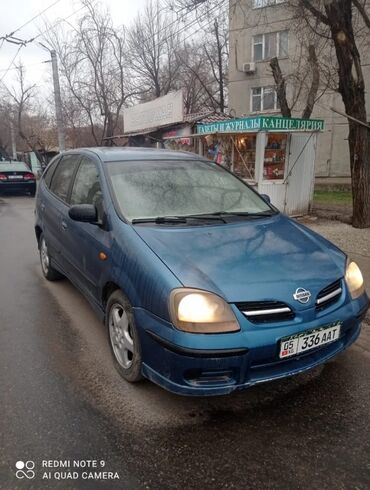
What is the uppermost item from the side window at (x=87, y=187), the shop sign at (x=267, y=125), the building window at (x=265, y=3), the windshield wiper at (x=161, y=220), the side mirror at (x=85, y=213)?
the building window at (x=265, y=3)

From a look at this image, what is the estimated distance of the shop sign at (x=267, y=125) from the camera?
8.43 m

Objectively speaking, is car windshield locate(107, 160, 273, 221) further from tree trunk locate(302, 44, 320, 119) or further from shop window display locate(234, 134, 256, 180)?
tree trunk locate(302, 44, 320, 119)

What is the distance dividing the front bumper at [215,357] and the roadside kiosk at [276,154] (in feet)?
22.5

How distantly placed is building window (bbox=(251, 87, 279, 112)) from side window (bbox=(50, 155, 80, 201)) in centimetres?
1985

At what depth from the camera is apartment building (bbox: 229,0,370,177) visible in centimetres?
1991

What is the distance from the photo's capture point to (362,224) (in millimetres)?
8109

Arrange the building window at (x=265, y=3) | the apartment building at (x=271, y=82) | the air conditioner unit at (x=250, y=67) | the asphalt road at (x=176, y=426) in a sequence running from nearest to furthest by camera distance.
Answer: the asphalt road at (x=176, y=426) < the building window at (x=265, y=3) < the apartment building at (x=271, y=82) < the air conditioner unit at (x=250, y=67)

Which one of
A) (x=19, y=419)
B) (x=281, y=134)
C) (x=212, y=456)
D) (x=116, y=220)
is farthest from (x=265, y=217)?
(x=281, y=134)

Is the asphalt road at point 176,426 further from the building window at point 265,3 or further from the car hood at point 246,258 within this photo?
the building window at point 265,3

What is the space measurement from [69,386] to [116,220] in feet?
4.14

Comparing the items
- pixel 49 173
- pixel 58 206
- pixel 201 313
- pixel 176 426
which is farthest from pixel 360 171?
pixel 176 426

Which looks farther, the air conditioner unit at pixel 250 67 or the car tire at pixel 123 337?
the air conditioner unit at pixel 250 67

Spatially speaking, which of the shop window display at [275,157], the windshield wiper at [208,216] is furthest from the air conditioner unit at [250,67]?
the windshield wiper at [208,216]

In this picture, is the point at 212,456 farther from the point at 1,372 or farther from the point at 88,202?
the point at 88,202
